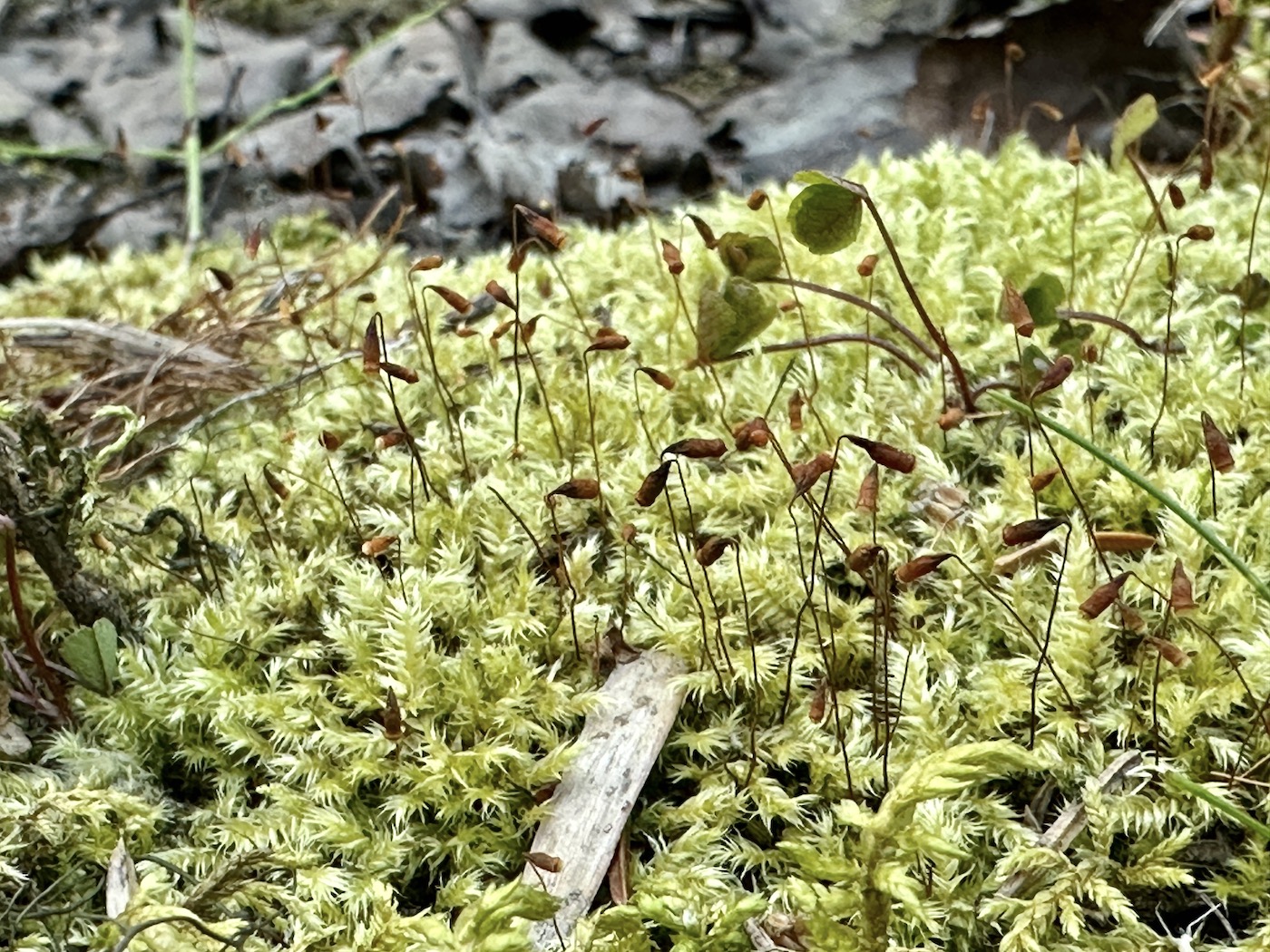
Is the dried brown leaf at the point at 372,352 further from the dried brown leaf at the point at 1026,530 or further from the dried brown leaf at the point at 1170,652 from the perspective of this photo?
the dried brown leaf at the point at 1170,652

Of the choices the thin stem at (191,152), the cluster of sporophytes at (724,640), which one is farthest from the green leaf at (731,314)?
the thin stem at (191,152)

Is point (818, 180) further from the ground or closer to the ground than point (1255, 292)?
further from the ground

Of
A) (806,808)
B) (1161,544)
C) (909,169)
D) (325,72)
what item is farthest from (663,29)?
(806,808)

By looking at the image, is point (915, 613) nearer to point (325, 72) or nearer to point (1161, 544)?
point (1161, 544)

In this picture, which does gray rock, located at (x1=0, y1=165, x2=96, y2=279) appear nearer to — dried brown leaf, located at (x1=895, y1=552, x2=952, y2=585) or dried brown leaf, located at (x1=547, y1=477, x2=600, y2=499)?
dried brown leaf, located at (x1=547, y1=477, x2=600, y2=499)

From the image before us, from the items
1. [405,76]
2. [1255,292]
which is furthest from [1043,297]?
[405,76]

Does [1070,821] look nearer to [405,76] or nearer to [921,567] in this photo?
[921,567]

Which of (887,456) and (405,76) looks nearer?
(887,456)
